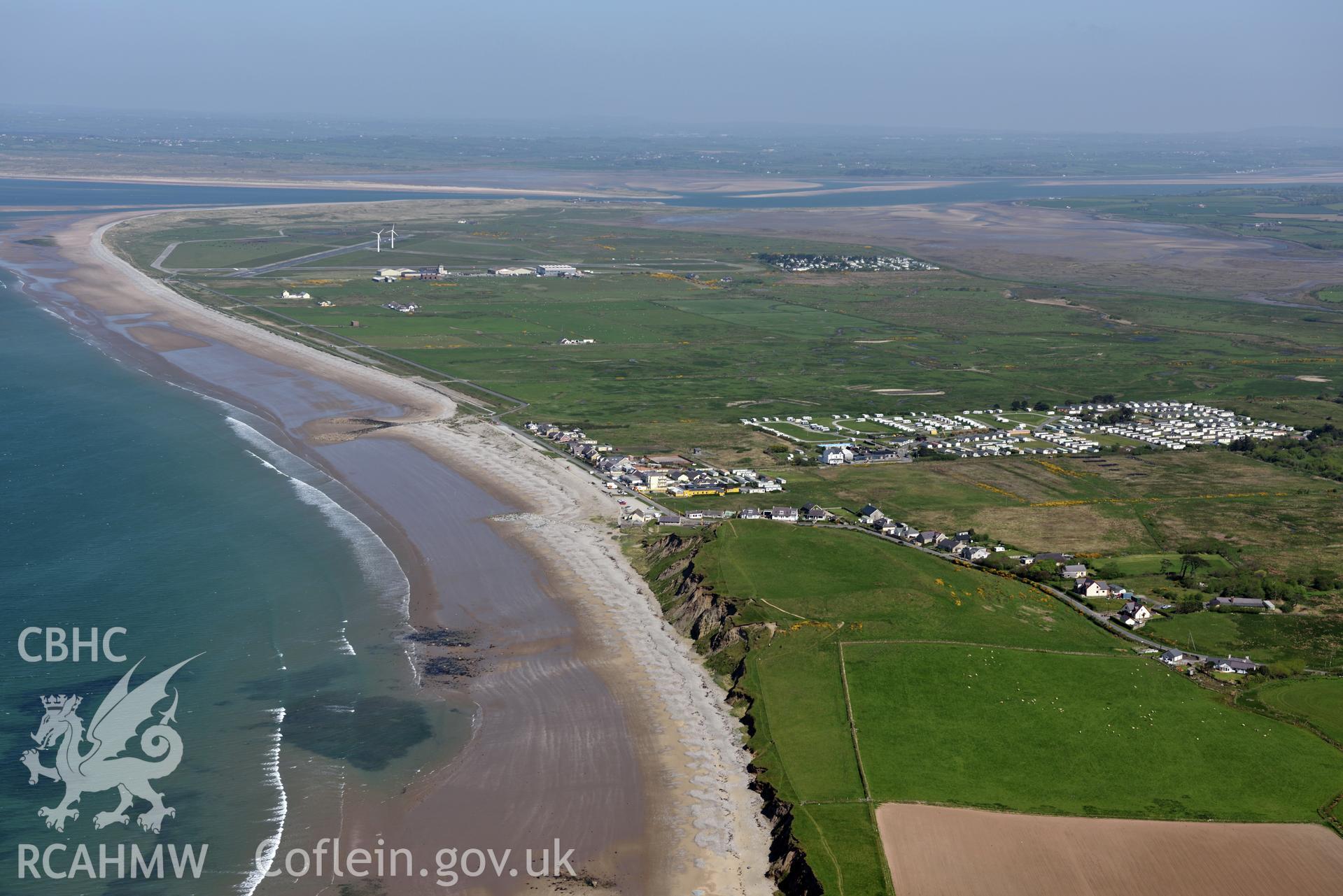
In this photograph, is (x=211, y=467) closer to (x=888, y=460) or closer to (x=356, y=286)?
(x=888, y=460)

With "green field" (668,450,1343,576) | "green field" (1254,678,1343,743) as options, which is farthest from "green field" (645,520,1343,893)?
"green field" (668,450,1343,576)

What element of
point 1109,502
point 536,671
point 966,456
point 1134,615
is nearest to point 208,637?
point 536,671

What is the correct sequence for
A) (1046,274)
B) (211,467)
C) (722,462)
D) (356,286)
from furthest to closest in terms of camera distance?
(1046,274) → (356,286) → (722,462) → (211,467)

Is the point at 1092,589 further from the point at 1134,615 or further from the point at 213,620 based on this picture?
the point at 213,620

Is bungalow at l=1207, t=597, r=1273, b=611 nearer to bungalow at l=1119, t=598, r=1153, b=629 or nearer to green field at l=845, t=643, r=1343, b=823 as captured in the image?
bungalow at l=1119, t=598, r=1153, b=629

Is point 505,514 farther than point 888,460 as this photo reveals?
No

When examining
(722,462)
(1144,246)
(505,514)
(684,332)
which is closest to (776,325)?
(684,332)

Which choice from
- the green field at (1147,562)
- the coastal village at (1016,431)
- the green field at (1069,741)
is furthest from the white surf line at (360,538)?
the green field at (1147,562)
